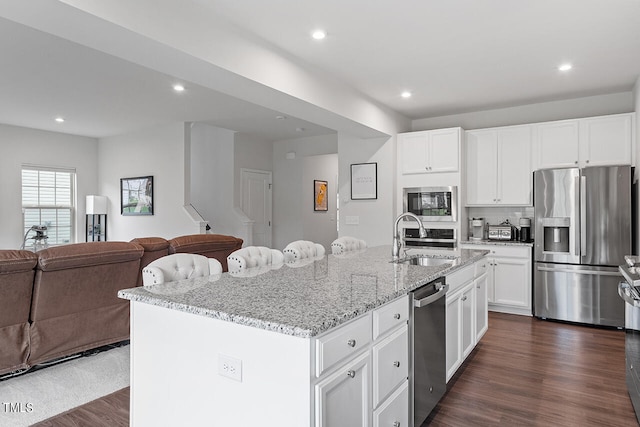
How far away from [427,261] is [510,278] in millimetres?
2161

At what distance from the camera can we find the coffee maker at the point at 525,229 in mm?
5090

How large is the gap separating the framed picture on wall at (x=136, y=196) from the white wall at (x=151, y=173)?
100 mm

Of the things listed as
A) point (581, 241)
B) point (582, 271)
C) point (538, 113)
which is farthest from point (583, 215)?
point (538, 113)

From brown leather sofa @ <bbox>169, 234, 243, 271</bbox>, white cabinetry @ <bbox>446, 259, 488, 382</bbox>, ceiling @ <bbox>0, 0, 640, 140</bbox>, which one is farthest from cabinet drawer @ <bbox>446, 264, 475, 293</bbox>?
brown leather sofa @ <bbox>169, 234, 243, 271</bbox>

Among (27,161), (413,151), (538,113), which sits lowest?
(413,151)

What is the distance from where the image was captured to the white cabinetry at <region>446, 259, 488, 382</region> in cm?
265

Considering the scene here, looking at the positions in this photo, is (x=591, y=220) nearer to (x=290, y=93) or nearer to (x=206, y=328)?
(x=290, y=93)

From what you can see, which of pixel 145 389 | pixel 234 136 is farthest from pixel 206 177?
pixel 145 389

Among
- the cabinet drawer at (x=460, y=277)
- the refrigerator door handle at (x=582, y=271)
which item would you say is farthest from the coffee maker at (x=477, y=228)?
the cabinet drawer at (x=460, y=277)

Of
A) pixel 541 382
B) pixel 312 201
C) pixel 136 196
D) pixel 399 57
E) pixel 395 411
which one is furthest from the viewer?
pixel 312 201

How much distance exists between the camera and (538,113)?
5266 mm

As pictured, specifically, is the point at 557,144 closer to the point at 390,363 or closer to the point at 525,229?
the point at 525,229

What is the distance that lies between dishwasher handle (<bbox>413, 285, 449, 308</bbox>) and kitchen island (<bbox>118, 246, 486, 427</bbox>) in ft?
0.31

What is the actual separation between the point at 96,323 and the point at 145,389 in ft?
6.18
